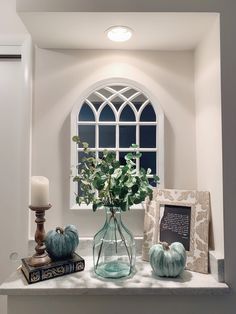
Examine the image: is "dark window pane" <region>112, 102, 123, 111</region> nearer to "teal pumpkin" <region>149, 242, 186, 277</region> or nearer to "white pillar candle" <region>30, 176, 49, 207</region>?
"white pillar candle" <region>30, 176, 49, 207</region>

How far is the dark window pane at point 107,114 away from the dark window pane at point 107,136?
1.7 inches

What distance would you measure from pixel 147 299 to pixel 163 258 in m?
0.17

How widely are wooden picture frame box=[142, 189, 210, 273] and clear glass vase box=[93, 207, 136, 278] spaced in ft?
0.48

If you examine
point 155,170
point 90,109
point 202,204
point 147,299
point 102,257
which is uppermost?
point 90,109

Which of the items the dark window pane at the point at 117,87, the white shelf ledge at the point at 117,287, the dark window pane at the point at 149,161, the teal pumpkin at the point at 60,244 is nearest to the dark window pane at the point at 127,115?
the dark window pane at the point at 117,87

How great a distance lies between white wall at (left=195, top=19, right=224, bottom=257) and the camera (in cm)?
110

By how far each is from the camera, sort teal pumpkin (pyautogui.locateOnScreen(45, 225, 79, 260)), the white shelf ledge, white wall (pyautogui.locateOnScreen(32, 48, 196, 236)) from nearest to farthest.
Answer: the white shelf ledge
teal pumpkin (pyautogui.locateOnScreen(45, 225, 79, 260))
white wall (pyautogui.locateOnScreen(32, 48, 196, 236))

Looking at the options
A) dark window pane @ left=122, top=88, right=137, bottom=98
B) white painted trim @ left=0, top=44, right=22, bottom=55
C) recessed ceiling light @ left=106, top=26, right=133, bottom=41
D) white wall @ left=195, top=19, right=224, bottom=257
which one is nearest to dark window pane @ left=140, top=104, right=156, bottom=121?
dark window pane @ left=122, top=88, right=137, bottom=98

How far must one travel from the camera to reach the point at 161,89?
4.58 ft

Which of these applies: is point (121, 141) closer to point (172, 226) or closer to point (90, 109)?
point (90, 109)

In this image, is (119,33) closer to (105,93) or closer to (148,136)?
(105,93)

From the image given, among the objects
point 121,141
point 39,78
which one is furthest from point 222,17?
point 39,78

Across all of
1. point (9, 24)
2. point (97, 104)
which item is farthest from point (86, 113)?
point (9, 24)

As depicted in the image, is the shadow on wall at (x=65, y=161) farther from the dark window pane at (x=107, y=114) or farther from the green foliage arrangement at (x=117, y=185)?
the green foliage arrangement at (x=117, y=185)
